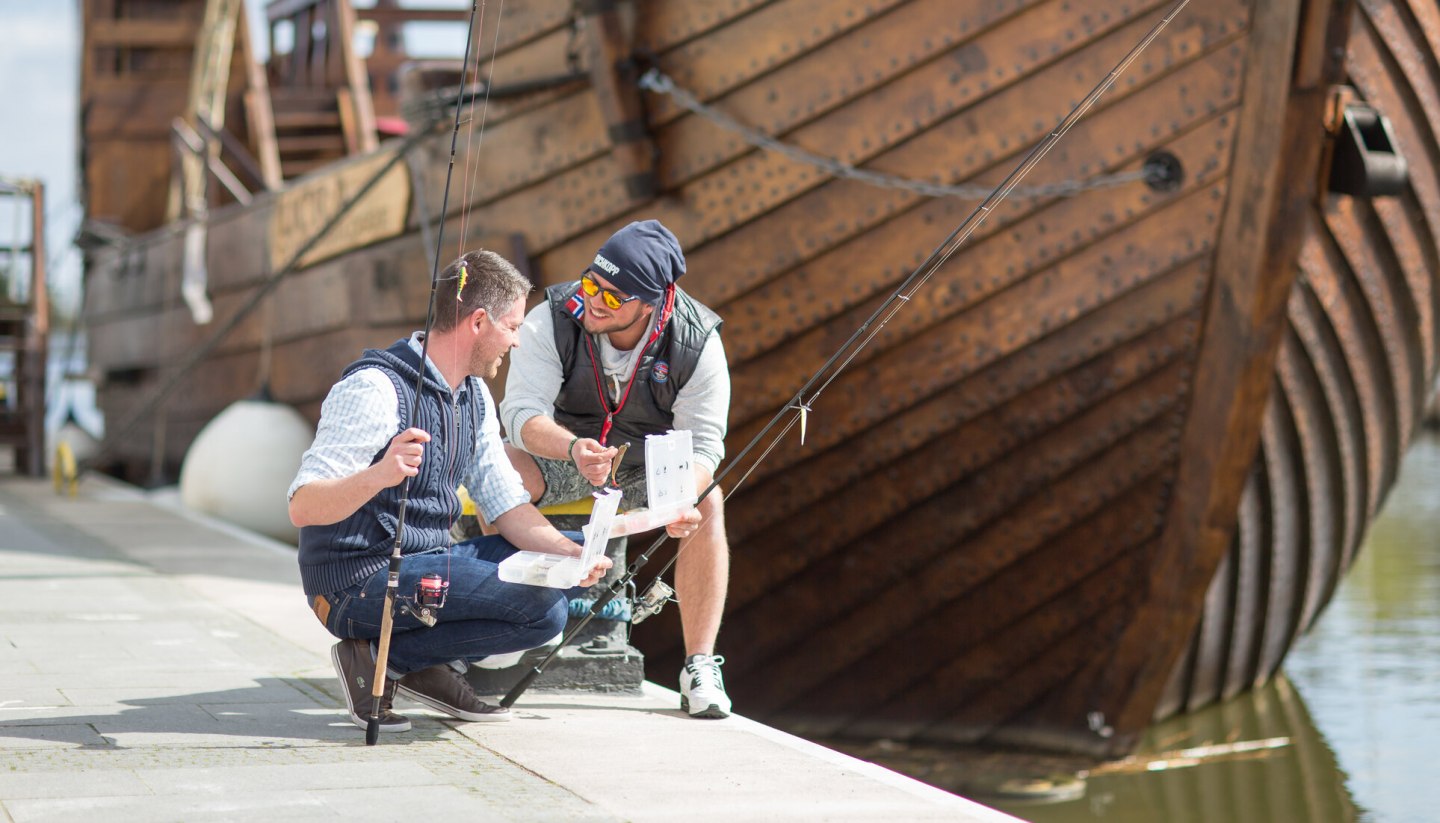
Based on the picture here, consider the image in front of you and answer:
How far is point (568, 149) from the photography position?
5941 millimetres

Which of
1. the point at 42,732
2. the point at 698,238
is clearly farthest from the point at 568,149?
the point at 42,732

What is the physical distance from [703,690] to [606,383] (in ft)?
2.42

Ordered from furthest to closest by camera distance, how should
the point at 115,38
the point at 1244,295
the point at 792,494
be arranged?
the point at 115,38 < the point at 792,494 < the point at 1244,295

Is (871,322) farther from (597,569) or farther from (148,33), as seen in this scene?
(148,33)

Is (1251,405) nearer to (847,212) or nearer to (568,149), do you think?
(847,212)

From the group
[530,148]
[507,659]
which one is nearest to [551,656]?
[507,659]

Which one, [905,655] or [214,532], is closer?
[905,655]

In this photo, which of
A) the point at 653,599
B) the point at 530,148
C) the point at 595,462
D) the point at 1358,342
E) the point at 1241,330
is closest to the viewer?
the point at 595,462

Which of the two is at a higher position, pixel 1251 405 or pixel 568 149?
pixel 568 149

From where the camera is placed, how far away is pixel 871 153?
17.7 ft

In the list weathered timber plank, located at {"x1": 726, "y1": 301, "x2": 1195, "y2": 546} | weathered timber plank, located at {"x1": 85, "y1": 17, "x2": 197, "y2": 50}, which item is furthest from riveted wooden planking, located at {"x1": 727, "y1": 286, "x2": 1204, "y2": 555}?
weathered timber plank, located at {"x1": 85, "y1": 17, "x2": 197, "y2": 50}

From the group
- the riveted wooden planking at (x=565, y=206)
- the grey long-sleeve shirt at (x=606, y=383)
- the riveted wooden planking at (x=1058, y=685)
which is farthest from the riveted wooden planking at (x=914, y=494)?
the grey long-sleeve shirt at (x=606, y=383)

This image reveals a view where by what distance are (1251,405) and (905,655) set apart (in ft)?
5.19

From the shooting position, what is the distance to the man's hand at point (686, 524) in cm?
350
